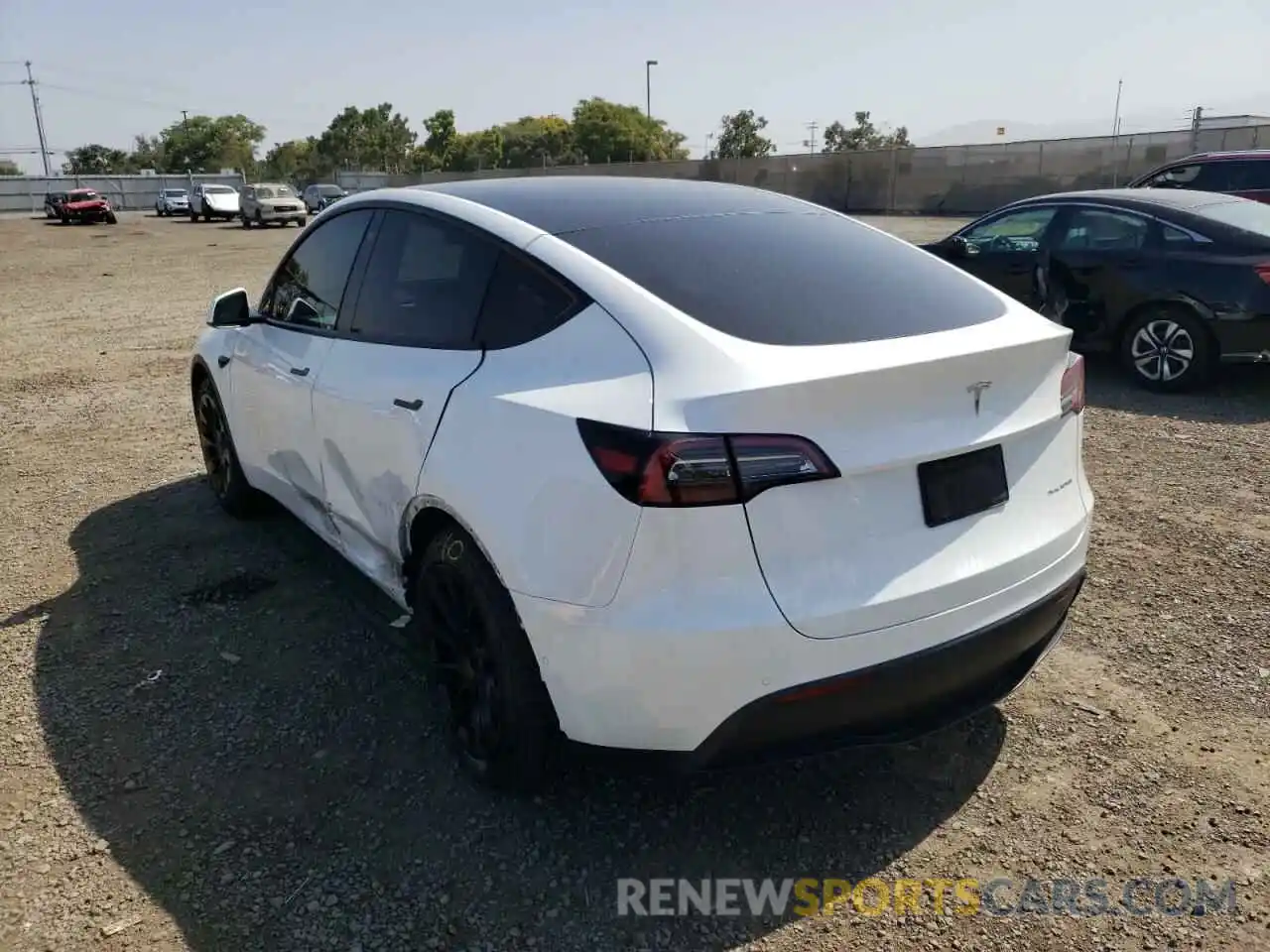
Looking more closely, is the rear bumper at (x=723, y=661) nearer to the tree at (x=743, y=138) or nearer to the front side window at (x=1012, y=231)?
the front side window at (x=1012, y=231)

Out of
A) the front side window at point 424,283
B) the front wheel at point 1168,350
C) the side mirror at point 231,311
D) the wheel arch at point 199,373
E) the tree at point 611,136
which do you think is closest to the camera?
the front side window at point 424,283

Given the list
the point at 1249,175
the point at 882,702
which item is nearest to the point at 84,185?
the point at 1249,175

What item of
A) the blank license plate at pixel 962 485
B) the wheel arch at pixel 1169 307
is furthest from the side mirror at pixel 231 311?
the wheel arch at pixel 1169 307

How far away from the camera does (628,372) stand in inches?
90.9

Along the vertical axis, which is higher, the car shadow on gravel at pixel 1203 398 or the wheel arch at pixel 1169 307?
the wheel arch at pixel 1169 307

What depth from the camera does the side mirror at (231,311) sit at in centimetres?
440

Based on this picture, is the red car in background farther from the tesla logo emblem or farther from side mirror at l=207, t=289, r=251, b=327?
the tesla logo emblem

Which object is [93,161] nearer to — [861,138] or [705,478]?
[861,138]

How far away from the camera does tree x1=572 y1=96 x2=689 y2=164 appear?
8869 cm

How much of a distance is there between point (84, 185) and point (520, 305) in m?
69.6

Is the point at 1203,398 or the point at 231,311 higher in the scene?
the point at 231,311

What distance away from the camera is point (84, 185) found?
60.7 m

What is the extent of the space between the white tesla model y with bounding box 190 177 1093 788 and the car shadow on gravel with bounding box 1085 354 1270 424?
14.9 feet

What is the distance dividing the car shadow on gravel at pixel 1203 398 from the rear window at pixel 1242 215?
3.35 ft
